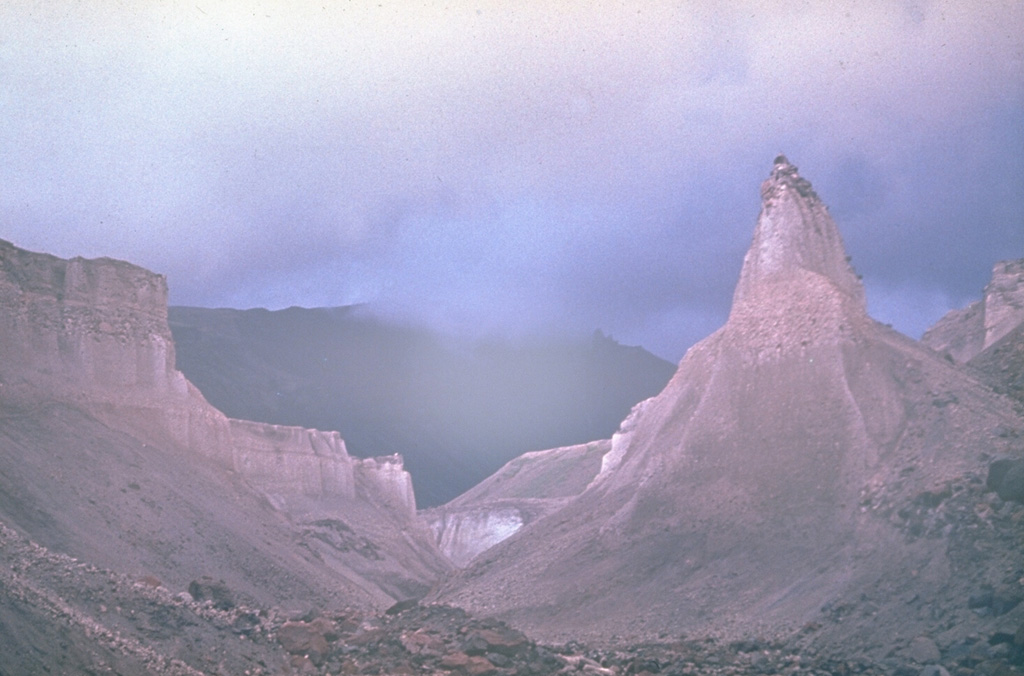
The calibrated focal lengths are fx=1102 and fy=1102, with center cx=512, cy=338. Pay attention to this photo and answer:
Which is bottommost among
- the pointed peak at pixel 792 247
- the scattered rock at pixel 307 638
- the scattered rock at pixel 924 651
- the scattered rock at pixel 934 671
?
the scattered rock at pixel 307 638

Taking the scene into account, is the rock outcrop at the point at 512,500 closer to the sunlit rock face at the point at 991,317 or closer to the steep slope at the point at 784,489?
the sunlit rock face at the point at 991,317

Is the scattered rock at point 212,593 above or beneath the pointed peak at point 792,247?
beneath

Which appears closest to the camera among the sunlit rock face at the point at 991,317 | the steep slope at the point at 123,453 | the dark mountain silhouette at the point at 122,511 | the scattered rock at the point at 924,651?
the dark mountain silhouette at the point at 122,511

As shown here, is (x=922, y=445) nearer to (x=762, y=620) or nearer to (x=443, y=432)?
(x=762, y=620)

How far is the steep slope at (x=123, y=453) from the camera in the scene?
3272 centimetres

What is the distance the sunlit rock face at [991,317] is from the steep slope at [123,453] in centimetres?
3078

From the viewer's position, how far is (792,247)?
43438 mm

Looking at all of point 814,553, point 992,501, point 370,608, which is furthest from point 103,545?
point 992,501

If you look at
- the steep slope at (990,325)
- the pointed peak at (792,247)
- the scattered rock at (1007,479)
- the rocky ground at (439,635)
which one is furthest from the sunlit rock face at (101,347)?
the steep slope at (990,325)

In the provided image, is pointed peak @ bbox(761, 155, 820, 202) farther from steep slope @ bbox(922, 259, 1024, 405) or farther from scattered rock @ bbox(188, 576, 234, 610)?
scattered rock @ bbox(188, 576, 234, 610)

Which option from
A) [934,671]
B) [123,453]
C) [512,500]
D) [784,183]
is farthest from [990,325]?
[512,500]

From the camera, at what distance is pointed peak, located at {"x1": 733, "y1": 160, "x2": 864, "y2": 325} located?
1694 inches

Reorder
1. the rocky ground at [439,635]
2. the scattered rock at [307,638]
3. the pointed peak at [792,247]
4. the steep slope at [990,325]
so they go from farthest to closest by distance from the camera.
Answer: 1. the pointed peak at [792,247]
2. the steep slope at [990,325]
3. the scattered rock at [307,638]
4. the rocky ground at [439,635]

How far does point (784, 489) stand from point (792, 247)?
1100 cm
